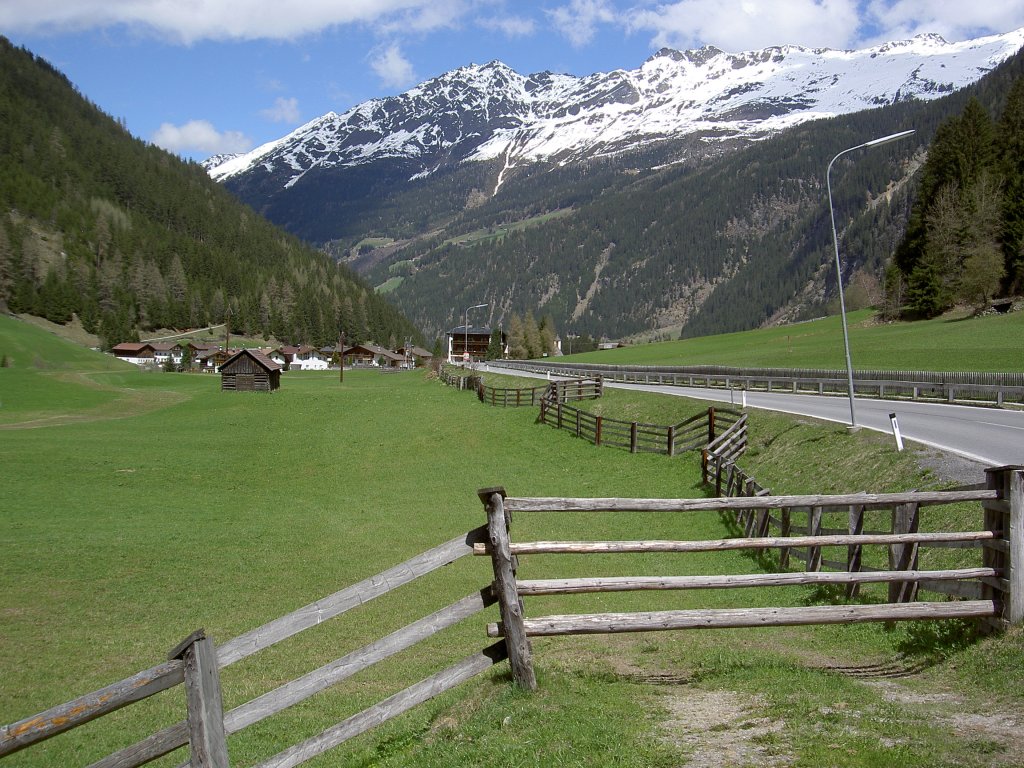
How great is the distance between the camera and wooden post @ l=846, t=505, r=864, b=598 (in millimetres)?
9156

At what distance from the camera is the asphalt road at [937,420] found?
18.2m

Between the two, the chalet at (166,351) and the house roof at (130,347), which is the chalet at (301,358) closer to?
the chalet at (166,351)

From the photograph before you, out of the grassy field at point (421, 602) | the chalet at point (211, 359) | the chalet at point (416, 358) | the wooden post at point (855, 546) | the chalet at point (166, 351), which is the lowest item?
the grassy field at point (421, 602)

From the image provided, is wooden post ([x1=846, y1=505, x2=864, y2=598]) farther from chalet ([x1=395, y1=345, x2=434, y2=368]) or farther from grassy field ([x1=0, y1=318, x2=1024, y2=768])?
chalet ([x1=395, y1=345, x2=434, y2=368])

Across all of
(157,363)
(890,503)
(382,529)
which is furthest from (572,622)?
(157,363)

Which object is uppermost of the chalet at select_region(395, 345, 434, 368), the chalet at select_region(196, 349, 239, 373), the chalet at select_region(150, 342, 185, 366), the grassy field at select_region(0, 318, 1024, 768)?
the chalet at select_region(150, 342, 185, 366)

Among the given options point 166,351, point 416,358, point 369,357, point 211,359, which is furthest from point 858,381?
point 416,358

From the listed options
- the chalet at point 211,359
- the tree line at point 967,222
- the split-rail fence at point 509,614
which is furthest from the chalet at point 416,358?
the split-rail fence at point 509,614

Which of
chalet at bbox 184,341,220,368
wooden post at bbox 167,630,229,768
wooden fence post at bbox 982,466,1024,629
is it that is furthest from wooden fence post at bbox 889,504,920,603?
chalet at bbox 184,341,220,368

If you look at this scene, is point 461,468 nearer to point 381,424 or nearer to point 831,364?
point 381,424

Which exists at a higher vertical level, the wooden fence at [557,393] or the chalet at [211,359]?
the chalet at [211,359]

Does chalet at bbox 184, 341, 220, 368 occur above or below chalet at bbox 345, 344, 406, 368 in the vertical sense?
above

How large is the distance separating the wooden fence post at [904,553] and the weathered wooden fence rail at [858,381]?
2384 centimetres

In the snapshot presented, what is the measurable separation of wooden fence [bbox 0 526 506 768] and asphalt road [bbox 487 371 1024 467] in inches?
540
